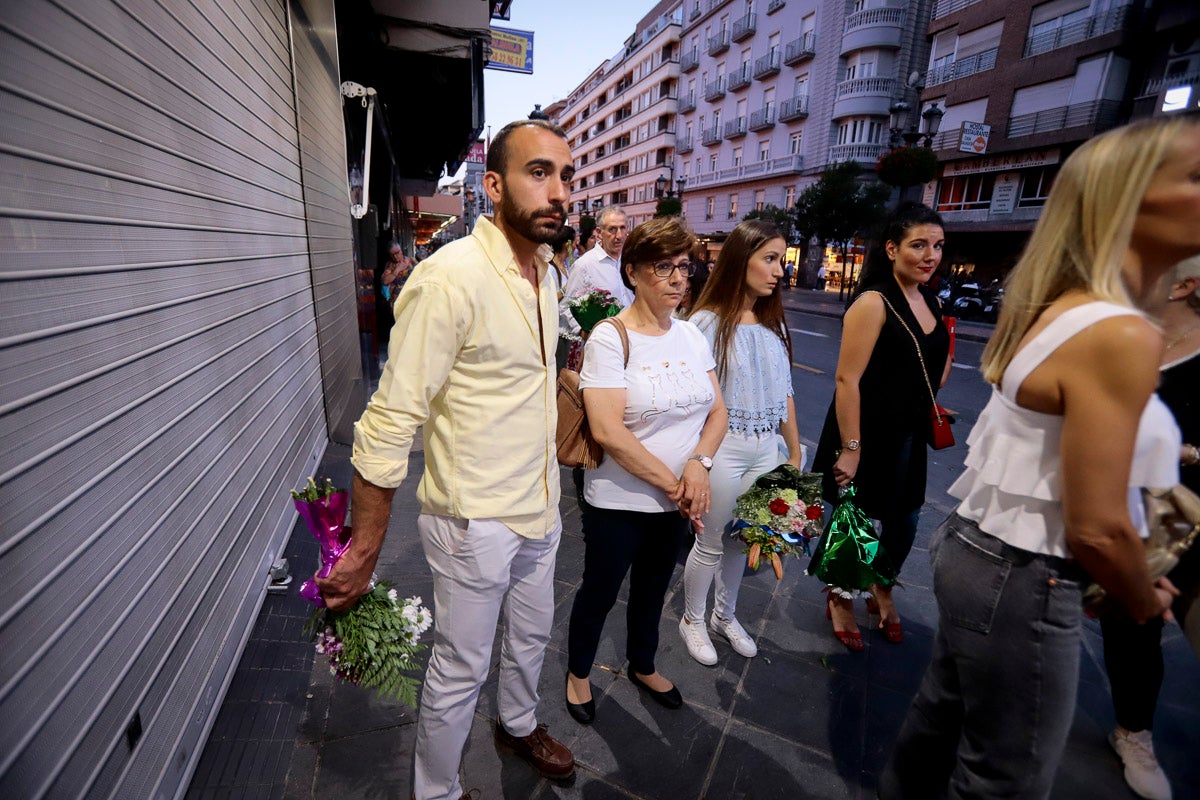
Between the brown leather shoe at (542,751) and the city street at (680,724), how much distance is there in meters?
0.04

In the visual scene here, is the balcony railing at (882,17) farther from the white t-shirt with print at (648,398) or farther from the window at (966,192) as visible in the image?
the white t-shirt with print at (648,398)

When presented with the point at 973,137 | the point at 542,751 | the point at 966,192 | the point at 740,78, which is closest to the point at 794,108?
the point at 740,78

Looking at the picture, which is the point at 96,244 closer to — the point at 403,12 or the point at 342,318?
the point at 342,318

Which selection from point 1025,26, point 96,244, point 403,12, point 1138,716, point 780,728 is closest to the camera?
point 96,244

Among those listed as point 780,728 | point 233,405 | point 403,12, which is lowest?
point 780,728

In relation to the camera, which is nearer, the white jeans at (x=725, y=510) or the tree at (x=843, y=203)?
the white jeans at (x=725, y=510)

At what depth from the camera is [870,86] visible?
30234 millimetres

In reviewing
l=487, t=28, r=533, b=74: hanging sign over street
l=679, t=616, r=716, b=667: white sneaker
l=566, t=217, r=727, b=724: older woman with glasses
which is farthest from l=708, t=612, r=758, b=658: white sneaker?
l=487, t=28, r=533, b=74: hanging sign over street

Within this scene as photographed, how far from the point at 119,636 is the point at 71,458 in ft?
1.82

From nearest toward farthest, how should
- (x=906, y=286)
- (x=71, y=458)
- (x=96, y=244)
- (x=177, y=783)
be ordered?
(x=71, y=458) → (x=96, y=244) → (x=177, y=783) → (x=906, y=286)

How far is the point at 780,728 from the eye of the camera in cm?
246

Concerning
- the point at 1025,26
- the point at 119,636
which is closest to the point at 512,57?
the point at 119,636

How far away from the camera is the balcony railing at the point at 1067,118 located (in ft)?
73.6

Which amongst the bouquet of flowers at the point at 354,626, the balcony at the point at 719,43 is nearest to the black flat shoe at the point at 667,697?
the bouquet of flowers at the point at 354,626
